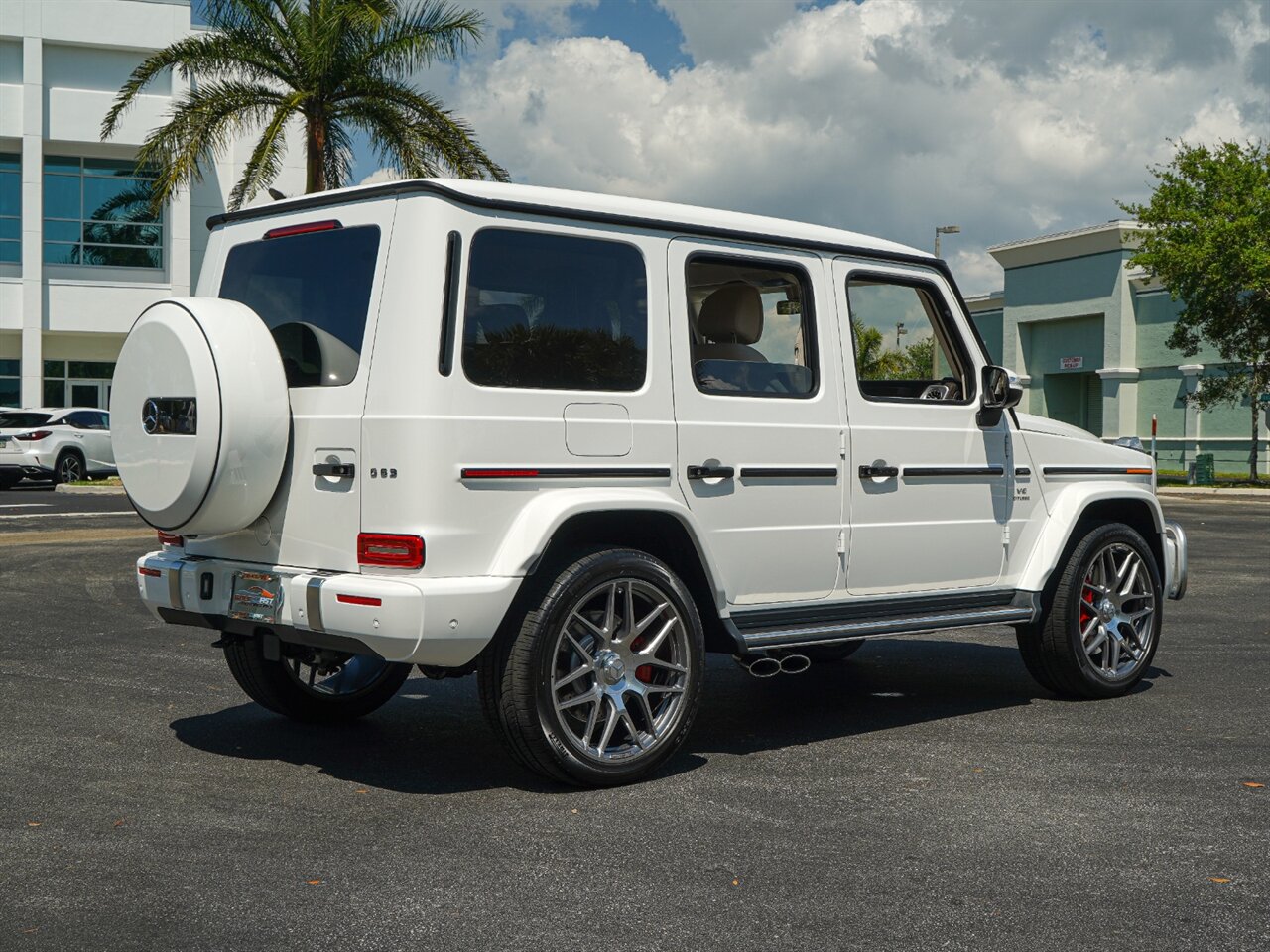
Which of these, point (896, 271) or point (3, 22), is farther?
point (3, 22)

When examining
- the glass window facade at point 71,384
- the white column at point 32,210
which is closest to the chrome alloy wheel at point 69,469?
the white column at point 32,210

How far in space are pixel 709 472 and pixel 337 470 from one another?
1.48m

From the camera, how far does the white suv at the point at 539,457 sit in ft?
17.2

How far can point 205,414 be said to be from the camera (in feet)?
17.5

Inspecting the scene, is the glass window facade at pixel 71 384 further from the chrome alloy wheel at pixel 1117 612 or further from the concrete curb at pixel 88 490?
the chrome alloy wheel at pixel 1117 612

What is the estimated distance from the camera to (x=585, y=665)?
18.1 feet

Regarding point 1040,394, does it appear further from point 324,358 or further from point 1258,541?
point 324,358

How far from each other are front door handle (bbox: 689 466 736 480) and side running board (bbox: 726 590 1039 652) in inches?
23.0

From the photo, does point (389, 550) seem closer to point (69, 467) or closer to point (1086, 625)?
point (1086, 625)

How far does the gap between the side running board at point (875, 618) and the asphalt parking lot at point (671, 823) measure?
49 centimetres

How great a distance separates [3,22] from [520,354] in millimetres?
38393

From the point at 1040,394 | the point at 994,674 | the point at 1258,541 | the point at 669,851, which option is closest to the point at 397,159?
the point at 1258,541

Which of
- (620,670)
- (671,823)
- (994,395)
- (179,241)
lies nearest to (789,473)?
(620,670)

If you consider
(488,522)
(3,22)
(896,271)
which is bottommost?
(488,522)
